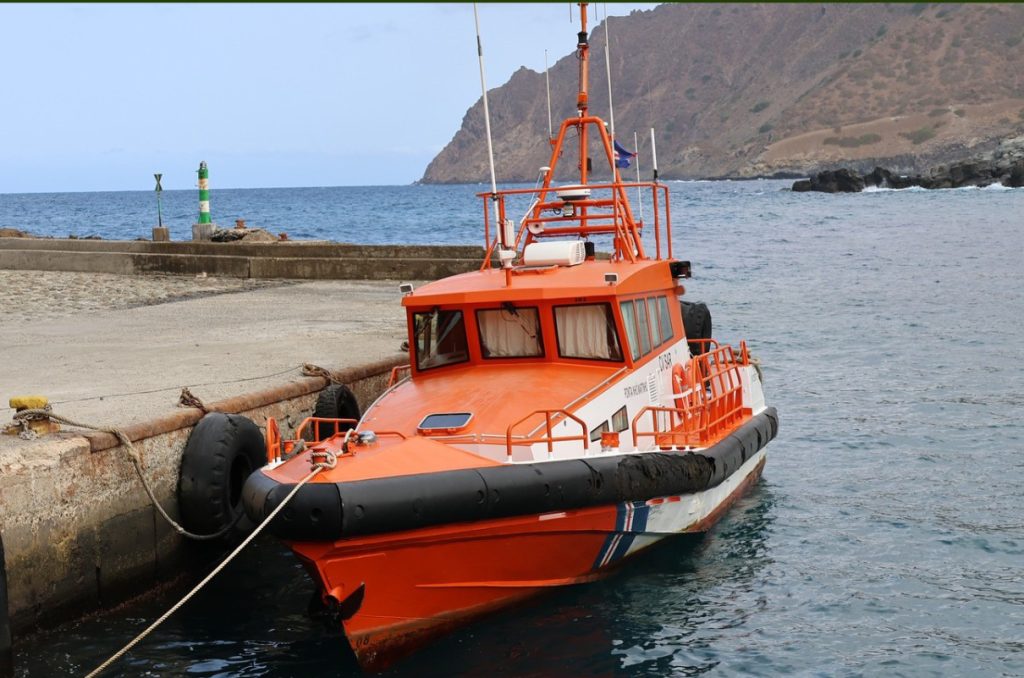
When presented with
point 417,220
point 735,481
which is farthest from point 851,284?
point 417,220

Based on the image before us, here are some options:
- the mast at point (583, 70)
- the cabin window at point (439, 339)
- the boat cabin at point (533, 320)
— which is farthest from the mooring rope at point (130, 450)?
the mast at point (583, 70)

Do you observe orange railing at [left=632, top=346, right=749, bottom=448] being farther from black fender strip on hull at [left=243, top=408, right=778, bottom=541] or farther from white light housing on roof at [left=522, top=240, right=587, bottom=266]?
→ white light housing on roof at [left=522, top=240, right=587, bottom=266]

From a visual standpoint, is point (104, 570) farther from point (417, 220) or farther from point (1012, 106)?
point (1012, 106)

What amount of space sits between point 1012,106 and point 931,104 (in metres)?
15.3

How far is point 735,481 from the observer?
11570 millimetres

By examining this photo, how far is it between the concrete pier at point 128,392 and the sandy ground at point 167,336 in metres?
0.03

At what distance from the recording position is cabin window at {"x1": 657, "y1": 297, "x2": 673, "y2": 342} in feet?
35.6

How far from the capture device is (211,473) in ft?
30.7

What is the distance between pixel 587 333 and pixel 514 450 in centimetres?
163

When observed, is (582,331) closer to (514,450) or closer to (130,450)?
(514,450)

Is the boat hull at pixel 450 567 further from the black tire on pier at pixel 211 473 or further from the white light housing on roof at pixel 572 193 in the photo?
the white light housing on roof at pixel 572 193

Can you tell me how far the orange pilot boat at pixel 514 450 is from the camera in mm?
7922

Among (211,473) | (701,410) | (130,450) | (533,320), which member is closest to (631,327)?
(533,320)


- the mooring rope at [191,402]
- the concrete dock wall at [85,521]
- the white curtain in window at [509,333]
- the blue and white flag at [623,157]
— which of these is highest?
the blue and white flag at [623,157]
